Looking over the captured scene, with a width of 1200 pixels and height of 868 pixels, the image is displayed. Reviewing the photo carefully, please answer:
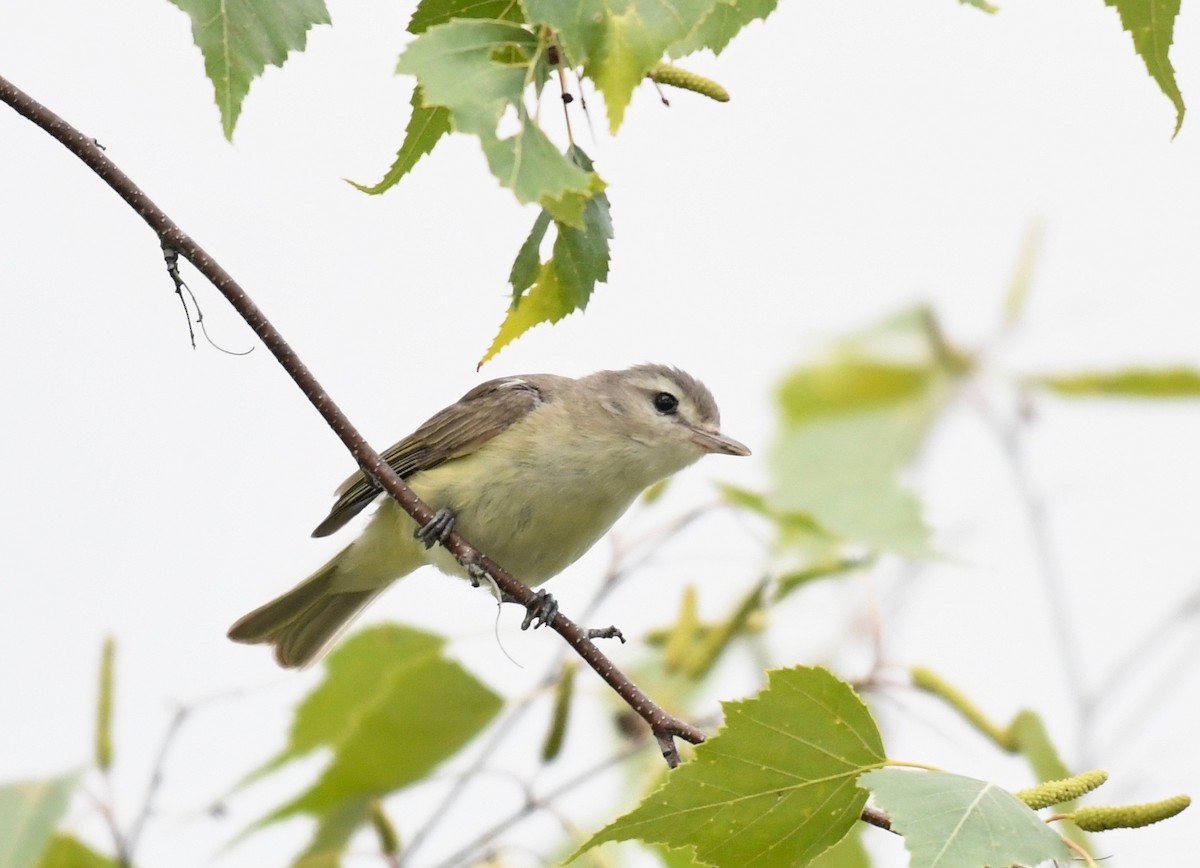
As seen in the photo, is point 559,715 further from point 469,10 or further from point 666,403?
point 469,10

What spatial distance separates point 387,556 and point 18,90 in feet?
8.65

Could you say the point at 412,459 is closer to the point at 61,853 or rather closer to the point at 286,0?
the point at 61,853

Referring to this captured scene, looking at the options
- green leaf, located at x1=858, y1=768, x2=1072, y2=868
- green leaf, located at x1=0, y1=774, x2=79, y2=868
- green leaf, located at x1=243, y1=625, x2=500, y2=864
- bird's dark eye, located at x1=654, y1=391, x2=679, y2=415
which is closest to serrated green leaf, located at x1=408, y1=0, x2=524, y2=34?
green leaf, located at x1=858, y1=768, x2=1072, y2=868

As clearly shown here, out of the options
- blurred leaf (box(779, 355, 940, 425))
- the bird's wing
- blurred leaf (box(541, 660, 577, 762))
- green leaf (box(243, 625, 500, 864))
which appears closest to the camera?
blurred leaf (box(541, 660, 577, 762))

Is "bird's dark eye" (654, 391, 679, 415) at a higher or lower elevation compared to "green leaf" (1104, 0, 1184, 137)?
higher

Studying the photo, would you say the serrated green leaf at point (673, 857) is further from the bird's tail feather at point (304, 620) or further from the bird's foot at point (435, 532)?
the bird's tail feather at point (304, 620)

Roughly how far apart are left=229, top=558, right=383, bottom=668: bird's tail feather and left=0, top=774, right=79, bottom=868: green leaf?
1.13 meters

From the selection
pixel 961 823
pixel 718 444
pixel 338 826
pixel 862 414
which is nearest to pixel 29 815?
pixel 338 826

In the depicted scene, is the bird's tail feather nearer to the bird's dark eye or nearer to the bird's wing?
the bird's wing

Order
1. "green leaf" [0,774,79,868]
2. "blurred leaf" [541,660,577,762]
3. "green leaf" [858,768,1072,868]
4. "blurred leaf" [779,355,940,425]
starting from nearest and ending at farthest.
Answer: "green leaf" [858,768,1072,868] < "green leaf" [0,774,79,868] < "blurred leaf" [541,660,577,762] < "blurred leaf" [779,355,940,425]

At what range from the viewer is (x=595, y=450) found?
450 cm

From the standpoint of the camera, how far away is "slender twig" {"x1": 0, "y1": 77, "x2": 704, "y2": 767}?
8.01ft

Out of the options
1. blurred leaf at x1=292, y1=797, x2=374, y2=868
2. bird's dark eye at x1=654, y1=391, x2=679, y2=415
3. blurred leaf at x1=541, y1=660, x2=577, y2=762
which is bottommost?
blurred leaf at x1=541, y1=660, x2=577, y2=762

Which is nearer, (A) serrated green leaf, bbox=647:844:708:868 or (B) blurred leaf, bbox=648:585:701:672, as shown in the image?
(A) serrated green leaf, bbox=647:844:708:868
